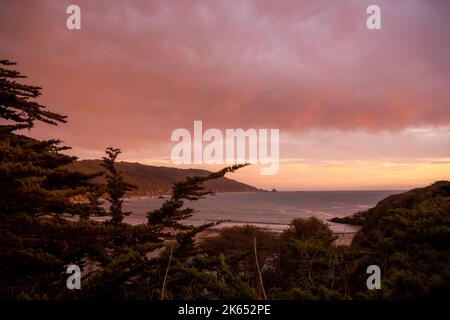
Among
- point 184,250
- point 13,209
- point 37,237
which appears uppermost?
point 13,209

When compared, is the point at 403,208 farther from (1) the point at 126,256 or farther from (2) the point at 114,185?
(2) the point at 114,185

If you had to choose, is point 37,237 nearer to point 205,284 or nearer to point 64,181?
point 64,181

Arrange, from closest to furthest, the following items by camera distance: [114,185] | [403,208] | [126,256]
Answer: [126,256], [403,208], [114,185]

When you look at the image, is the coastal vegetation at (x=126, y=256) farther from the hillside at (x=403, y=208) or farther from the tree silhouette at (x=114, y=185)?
the tree silhouette at (x=114, y=185)

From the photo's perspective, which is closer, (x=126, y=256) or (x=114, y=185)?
(x=126, y=256)

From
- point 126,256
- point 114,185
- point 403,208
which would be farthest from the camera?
point 114,185

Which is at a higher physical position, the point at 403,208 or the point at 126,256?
the point at 403,208

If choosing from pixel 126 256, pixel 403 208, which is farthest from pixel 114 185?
pixel 403 208

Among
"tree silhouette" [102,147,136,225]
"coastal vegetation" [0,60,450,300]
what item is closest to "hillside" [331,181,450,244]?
"coastal vegetation" [0,60,450,300]

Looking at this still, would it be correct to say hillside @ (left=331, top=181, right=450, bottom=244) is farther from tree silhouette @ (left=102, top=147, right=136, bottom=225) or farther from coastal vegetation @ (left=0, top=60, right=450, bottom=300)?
tree silhouette @ (left=102, top=147, right=136, bottom=225)
